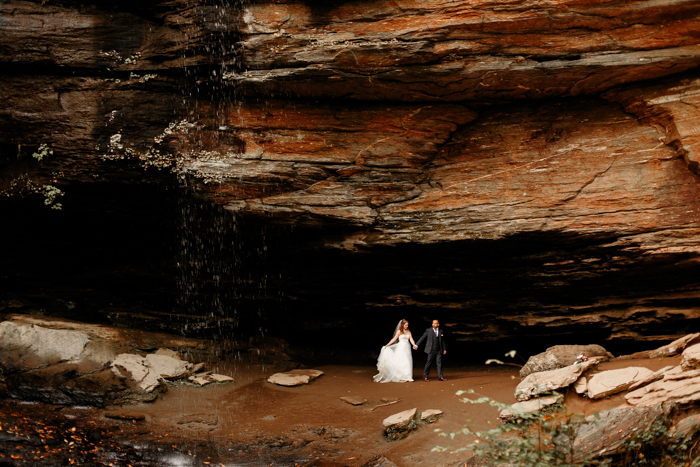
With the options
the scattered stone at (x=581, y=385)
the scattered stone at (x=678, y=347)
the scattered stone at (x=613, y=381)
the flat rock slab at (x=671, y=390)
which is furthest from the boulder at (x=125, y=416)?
the scattered stone at (x=678, y=347)

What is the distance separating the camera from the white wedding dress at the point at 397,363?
10.2m

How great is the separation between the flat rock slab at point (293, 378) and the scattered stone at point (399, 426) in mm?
3457

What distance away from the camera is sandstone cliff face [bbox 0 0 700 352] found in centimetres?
882

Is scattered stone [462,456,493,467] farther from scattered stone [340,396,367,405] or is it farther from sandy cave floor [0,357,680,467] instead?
scattered stone [340,396,367,405]

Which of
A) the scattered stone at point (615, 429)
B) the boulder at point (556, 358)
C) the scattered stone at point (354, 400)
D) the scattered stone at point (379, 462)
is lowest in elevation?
the scattered stone at point (354, 400)

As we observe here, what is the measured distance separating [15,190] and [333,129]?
707 cm

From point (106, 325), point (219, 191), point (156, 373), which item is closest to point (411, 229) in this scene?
point (219, 191)

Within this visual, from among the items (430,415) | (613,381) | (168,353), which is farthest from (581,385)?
(168,353)

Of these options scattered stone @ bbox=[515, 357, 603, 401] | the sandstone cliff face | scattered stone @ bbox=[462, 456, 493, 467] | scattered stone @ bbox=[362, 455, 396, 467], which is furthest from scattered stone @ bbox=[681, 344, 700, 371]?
scattered stone @ bbox=[362, 455, 396, 467]

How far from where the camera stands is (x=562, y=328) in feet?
35.9

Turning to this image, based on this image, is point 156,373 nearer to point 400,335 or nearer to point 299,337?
point 299,337

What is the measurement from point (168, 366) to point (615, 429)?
8.98 meters

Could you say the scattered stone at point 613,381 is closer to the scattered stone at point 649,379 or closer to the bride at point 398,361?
the scattered stone at point 649,379

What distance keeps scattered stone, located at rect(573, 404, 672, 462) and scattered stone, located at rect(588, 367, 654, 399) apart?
1240mm
